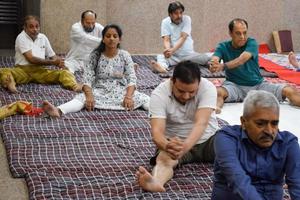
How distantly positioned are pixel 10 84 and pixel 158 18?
316 cm

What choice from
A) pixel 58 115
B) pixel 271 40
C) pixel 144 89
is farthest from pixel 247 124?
pixel 271 40

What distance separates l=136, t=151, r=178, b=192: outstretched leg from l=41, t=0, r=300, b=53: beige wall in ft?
14.5

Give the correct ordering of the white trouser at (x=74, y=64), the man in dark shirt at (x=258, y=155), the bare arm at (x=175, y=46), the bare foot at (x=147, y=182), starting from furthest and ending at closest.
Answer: the bare arm at (x=175, y=46) < the white trouser at (x=74, y=64) < the bare foot at (x=147, y=182) < the man in dark shirt at (x=258, y=155)

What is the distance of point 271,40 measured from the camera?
8.52 meters

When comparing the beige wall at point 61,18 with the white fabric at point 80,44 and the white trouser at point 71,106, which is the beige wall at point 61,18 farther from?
the white trouser at point 71,106

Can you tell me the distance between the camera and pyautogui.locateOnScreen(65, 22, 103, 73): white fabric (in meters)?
6.01

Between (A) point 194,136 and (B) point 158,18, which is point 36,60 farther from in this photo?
(B) point 158,18

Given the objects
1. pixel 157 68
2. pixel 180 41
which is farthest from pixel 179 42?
pixel 157 68

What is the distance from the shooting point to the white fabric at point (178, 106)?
10.7 ft

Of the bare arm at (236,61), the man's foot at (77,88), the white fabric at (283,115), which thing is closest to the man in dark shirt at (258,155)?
the white fabric at (283,115)

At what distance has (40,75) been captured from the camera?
5.55 m

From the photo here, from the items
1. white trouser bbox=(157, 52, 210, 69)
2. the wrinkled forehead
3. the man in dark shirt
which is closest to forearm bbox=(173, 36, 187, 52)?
white trouser bbox=(157, 52, 210, 69)

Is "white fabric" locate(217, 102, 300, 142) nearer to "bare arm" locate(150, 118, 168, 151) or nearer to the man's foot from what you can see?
the man's foot

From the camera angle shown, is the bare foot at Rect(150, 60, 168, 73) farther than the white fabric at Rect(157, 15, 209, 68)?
No
